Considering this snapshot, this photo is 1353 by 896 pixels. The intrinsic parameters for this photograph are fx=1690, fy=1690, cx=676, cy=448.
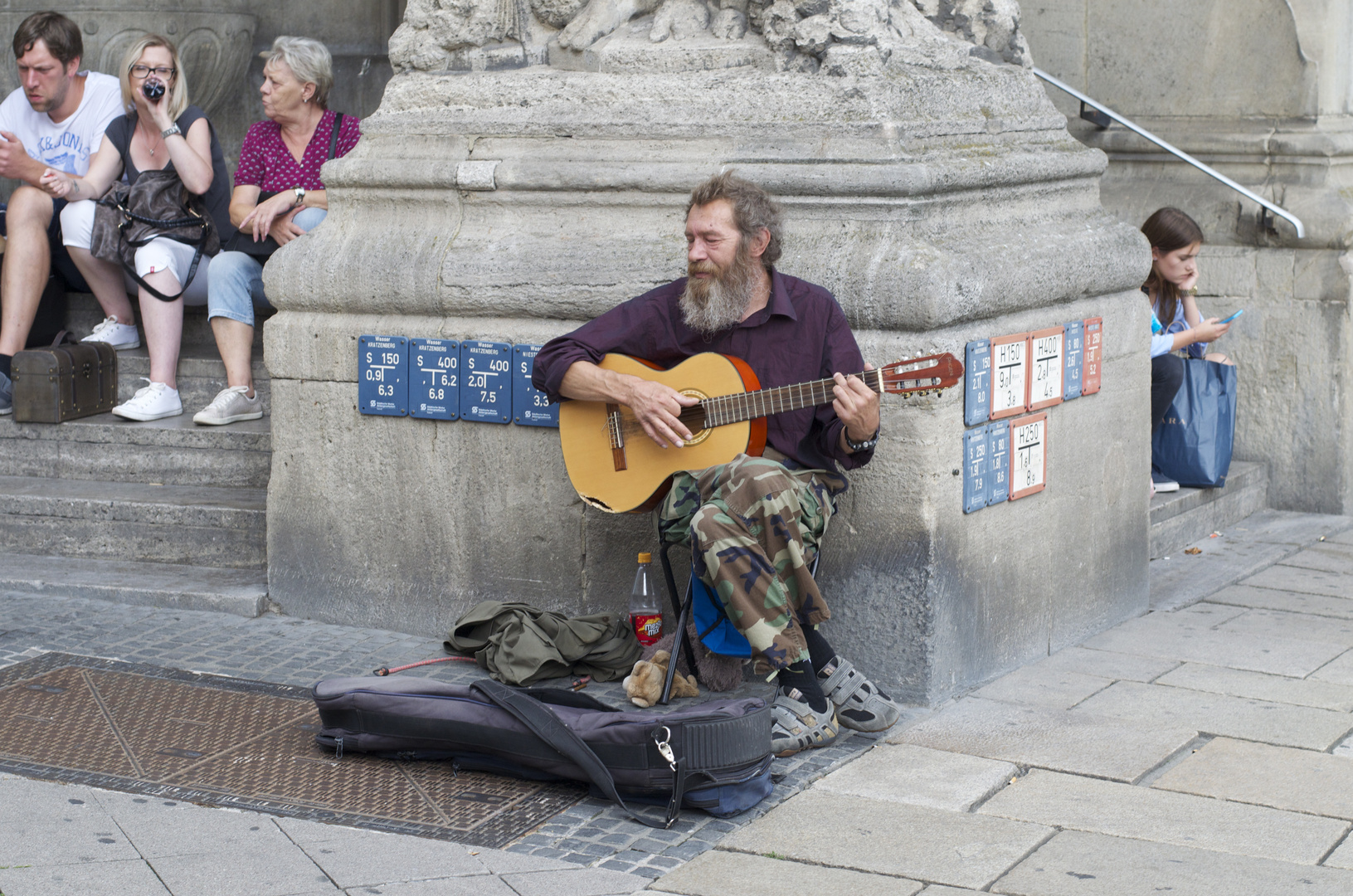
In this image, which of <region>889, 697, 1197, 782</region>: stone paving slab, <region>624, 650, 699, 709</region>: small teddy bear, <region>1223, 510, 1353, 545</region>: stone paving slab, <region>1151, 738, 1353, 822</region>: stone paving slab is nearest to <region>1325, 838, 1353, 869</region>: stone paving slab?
<region>1151, 738, 1353, 822</region>: stone paving slab

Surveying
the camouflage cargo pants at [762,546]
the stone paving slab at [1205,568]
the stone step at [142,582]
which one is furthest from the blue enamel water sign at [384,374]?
the stone paving slab at [1205,568]

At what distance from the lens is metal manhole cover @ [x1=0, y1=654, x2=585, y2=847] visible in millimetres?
3705

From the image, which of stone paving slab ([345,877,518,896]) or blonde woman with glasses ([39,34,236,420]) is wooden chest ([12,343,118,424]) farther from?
stone paving slab ([345,877,518,896])

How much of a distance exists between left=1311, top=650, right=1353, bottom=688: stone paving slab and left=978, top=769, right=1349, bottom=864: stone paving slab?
113 centimetres

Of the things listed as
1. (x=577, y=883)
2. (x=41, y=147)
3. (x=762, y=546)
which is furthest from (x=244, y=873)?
(x=41, y=147)

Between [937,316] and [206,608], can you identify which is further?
→ [206,608]

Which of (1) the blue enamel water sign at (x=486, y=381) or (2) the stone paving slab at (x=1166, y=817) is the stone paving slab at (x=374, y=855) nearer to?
(2) the stone paving slab at (x=1166, y=817)

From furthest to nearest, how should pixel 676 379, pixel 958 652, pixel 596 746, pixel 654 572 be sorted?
1. pixel 654 572
2. pixel 958 652
3. pixel 676 379
4. pixel 596 746

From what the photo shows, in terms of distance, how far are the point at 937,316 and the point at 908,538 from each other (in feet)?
1.92

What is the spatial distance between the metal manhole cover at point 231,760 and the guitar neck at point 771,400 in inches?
38.9

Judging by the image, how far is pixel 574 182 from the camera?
4848mm

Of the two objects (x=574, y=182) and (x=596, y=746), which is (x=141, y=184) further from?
(x=596, y=746)

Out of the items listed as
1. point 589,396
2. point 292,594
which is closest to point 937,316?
point 589,396

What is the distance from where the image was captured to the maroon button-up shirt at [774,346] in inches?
167
